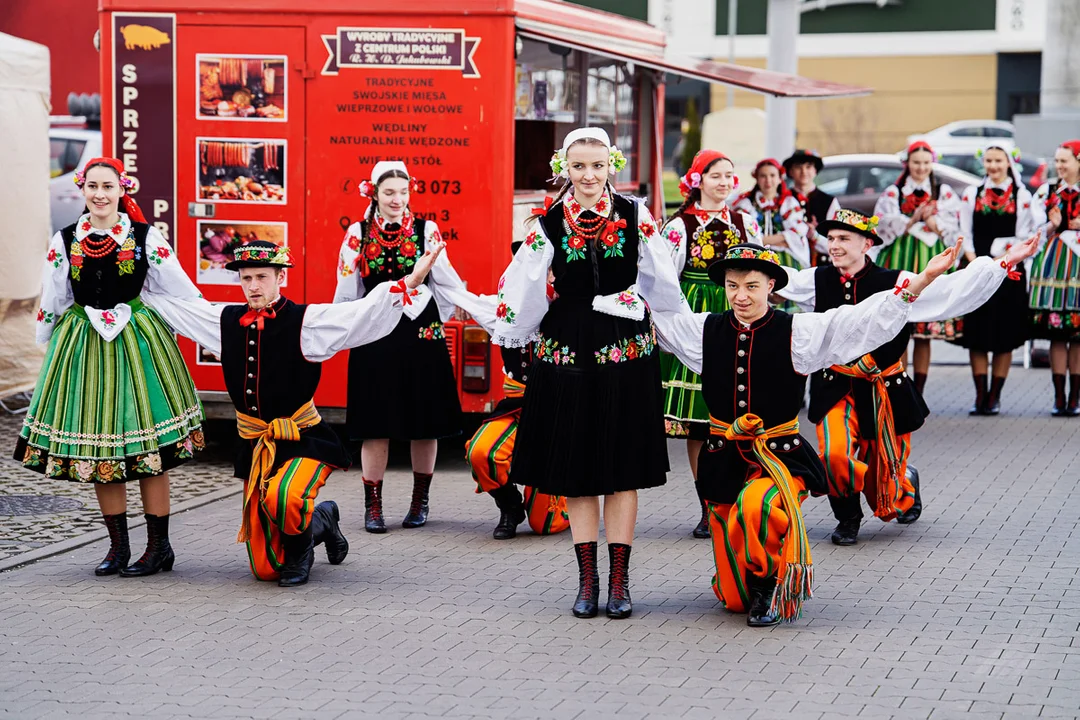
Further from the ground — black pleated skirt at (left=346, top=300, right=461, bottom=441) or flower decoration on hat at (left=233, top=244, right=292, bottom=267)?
flower decoration on hat at (left=233, top=244, right=292, bottom=267)

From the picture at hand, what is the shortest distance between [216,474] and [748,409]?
4434 millimetres

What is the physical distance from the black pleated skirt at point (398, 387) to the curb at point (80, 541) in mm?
1218

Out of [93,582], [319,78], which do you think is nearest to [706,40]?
[319,78]

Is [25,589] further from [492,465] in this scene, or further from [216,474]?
[216,474]

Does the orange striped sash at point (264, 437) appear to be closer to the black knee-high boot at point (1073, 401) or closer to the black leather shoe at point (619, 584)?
the black leather shoe at point (619, 584)

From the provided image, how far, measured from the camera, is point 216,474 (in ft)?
31.8

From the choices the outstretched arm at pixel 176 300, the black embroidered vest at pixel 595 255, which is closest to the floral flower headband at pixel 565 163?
the black embroidered vest at pixel 595 255

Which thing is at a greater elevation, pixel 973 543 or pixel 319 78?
pixel 319 78

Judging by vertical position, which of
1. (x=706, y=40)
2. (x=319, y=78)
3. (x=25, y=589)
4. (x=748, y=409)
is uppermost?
(x=706, y=40)

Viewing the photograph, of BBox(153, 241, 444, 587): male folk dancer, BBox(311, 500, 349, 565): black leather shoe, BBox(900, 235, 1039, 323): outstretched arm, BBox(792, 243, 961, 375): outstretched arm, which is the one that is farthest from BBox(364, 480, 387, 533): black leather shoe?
BBox(900, 235, 1039, 323): outstretched arm

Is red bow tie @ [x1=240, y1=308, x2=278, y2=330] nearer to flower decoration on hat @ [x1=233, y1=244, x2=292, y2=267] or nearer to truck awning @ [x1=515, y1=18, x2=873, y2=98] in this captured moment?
flower decoration on hat @ [x1=233, y1=244, x2=292, y2=267]

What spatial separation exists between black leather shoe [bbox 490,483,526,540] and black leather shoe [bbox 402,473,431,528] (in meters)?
0.45

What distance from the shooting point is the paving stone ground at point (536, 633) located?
5.28 m

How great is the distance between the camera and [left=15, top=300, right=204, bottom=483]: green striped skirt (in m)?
6.84
